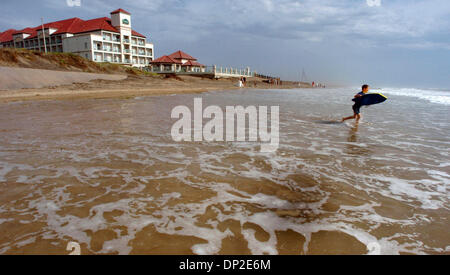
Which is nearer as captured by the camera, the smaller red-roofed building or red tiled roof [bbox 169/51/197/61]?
the smaller red-roofed building

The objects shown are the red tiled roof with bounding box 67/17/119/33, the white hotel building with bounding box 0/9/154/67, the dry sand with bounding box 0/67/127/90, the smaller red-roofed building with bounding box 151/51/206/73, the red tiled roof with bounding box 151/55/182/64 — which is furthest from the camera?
the red tiled roof with bounding box 67/17/119/33

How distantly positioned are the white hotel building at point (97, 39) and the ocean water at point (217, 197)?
172 ft

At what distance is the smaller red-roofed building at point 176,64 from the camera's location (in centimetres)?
4839

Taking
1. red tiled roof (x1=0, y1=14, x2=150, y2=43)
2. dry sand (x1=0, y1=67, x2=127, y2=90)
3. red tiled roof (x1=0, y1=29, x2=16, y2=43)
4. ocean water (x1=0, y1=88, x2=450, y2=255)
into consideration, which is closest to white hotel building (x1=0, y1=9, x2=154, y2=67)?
red tiled roof (x1=0, y1=14, x2=150, y2=43)

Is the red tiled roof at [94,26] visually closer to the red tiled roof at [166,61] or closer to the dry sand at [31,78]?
the red tiled roof at [166,61]

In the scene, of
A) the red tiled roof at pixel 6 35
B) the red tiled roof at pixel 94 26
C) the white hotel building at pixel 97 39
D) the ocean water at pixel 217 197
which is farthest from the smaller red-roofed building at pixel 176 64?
the ocean water at pixel 217 197

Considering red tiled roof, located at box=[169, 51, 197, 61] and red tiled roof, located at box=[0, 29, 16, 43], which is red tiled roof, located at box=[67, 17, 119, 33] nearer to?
red tiled roof, located at box=[169, 51, 197, 61]

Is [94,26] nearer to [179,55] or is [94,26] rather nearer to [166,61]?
[166,61]

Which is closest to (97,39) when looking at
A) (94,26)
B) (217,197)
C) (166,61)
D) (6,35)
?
(94,26)

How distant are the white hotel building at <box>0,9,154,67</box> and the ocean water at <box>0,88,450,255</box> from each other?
172 feet

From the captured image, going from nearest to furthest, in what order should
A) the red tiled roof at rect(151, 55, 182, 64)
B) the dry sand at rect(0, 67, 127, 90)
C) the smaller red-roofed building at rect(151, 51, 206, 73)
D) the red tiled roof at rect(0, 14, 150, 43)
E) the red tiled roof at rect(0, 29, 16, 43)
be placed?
the dry sand at rect(0, 67, 127, 90), the smaller red-roofed building at rect(151, 51, 206, 73), the red tiled roof at rect(151, 55, 182, 64), the red tiled roof at rect(0, 14, 150, 43), the red tiled roof at rect(0, 29, 16, 43)

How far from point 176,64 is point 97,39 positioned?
54.1ft

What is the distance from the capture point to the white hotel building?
4922 cm

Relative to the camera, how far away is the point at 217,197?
9.32ft
